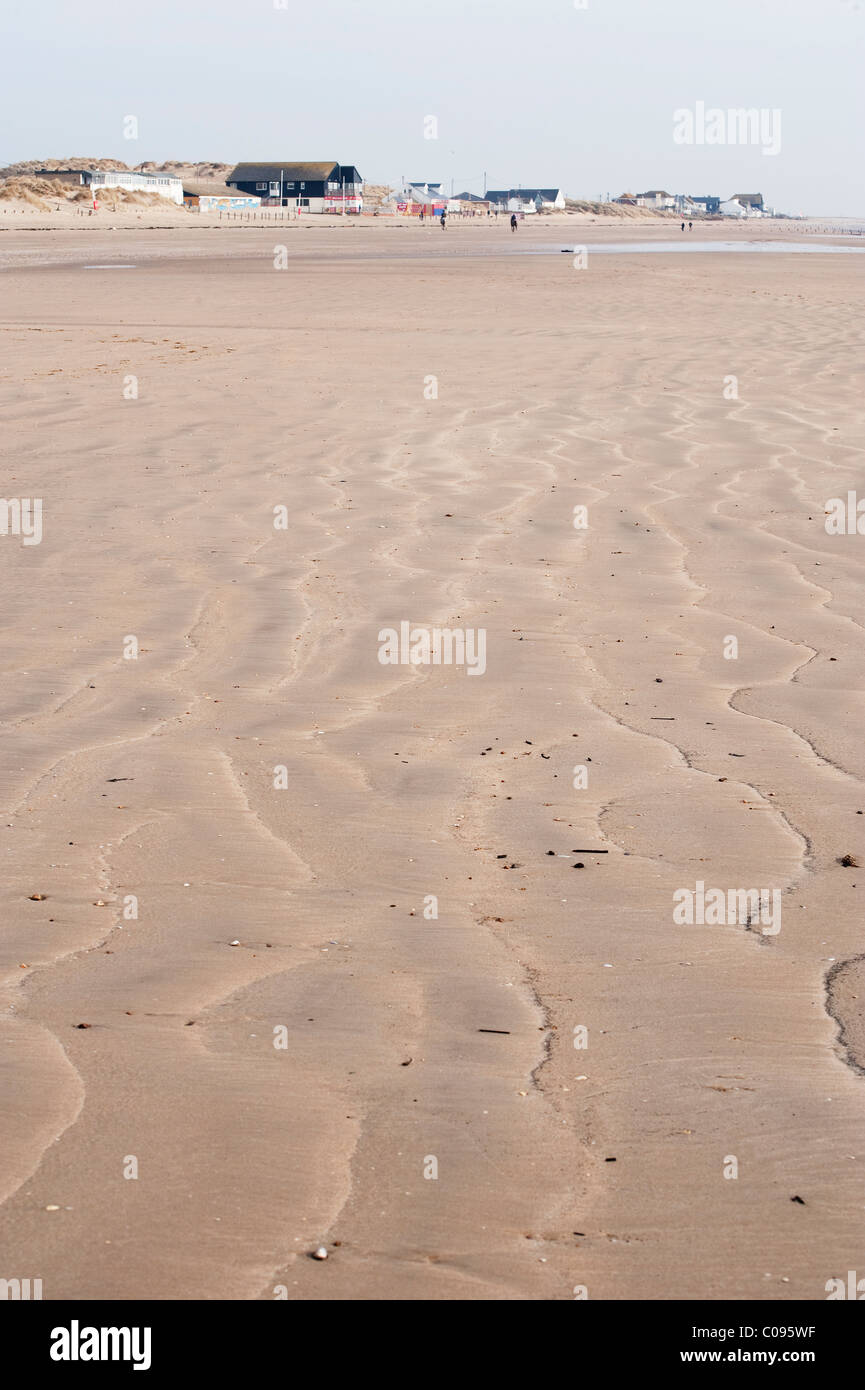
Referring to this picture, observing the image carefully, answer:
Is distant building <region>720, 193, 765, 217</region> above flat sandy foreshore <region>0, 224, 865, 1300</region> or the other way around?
above

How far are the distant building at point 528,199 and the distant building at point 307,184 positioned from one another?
3591 centimetres

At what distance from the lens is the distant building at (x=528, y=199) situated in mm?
135375

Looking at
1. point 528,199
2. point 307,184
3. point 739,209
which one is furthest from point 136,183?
point 739,209

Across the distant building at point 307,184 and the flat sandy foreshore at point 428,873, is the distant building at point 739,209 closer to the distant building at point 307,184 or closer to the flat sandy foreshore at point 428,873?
the distant building at point 307,184

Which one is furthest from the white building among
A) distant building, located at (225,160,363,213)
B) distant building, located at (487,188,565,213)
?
distant building, located at (487,188,565,213)

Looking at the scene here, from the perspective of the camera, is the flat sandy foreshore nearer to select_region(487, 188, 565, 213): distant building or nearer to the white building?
the white building

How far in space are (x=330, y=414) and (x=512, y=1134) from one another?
23.6 feet

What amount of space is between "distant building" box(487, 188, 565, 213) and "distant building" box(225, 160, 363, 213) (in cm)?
3591

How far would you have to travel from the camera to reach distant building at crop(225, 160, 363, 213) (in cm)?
9644

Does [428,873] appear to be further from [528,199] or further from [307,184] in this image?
[528,199]

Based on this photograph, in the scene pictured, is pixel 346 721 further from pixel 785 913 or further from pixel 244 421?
pixel 244 421

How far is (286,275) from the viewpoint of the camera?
72.8ft

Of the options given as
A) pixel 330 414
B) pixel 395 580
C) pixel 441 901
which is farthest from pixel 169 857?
pixel 330 414

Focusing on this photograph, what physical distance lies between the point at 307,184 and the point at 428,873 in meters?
101
